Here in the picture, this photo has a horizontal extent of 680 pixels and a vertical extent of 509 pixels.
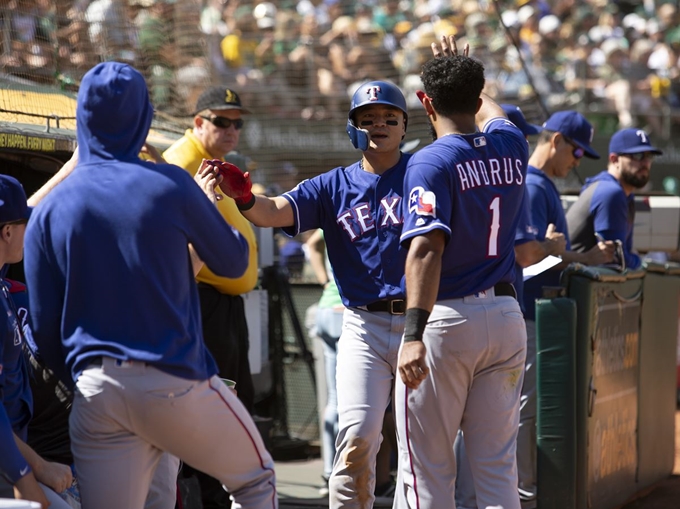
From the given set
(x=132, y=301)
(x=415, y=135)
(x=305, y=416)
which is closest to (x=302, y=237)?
(x=415, y=135)

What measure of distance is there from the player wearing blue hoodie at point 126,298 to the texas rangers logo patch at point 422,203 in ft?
2.94

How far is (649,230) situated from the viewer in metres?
6.89

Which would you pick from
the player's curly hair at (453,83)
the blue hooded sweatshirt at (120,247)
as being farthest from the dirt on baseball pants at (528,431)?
the blue hooded sweatshirt at (120,247)

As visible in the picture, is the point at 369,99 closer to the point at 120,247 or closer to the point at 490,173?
the point at 490,173

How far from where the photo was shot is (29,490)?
2.78 metres

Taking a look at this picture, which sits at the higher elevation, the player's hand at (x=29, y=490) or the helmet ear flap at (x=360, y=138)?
the helmet ear flap at (x=360, y=138)

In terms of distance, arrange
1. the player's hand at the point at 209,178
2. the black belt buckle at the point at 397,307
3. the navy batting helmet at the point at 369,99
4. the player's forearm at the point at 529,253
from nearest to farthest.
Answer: the player's hand at the point at 209,178
the black belt buckle at the point at 397,307
the navy batting helmet at the point at 369,99
the player's forearm at the point at 529,253

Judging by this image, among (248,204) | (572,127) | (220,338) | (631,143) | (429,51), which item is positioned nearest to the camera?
→ (248,204)

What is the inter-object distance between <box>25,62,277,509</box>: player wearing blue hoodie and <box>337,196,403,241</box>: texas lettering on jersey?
1.43m

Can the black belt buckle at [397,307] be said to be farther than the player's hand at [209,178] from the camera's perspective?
Yes

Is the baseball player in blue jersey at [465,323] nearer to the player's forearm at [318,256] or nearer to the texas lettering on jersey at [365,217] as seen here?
the texas lettering on jersey at [365,217]

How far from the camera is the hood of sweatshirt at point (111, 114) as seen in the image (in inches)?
111

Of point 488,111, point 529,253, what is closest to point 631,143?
point 529,253

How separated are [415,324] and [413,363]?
0.13 meters
